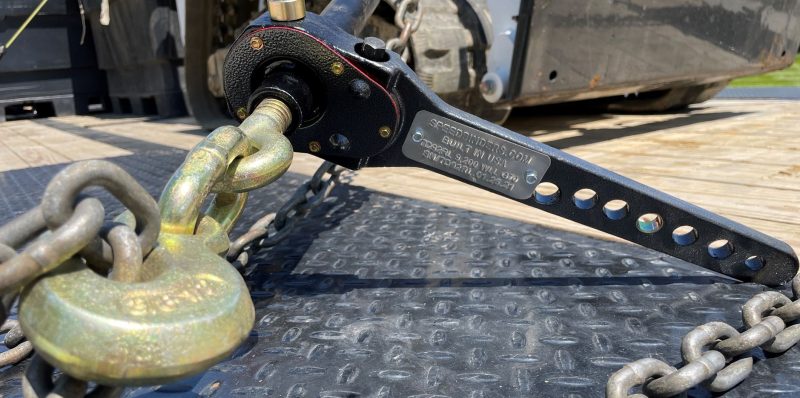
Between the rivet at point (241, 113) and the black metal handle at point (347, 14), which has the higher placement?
the black metal handle at point (347, 14)

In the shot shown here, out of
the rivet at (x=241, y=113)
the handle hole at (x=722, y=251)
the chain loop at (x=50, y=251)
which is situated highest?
the chain loop at (x=50, y=251)

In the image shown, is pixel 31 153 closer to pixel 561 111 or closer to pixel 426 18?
pixel 426 18

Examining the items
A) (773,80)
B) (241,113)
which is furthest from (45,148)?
(773,80)

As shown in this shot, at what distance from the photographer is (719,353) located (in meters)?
0.67

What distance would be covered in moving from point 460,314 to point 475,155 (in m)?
0.23

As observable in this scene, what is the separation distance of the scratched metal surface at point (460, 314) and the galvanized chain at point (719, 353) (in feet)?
0.09

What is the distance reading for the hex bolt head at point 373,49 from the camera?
824mm

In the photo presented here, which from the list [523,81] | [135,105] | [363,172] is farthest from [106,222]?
[135,105]

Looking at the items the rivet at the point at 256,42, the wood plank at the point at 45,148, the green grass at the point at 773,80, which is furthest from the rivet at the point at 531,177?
the green grass at the point at 773,80

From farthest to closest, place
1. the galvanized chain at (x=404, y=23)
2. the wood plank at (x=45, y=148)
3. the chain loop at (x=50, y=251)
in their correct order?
the wood plank at (x=45, y=148) → the galvanized chain at (x=404, y=23) → the chain loop at (x=50, y=251)

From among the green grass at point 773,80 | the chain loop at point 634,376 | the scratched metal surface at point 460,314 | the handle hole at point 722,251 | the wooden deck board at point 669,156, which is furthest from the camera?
the green grass at point 773,80

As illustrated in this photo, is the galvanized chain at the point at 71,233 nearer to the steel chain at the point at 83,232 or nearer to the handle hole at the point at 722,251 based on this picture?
the steel chain at the point at 83,232

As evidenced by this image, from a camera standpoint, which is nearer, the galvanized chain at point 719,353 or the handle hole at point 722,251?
the galvanized chain at point 719,353

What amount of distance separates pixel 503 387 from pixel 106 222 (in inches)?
18.4
